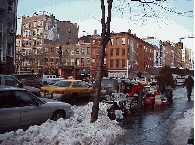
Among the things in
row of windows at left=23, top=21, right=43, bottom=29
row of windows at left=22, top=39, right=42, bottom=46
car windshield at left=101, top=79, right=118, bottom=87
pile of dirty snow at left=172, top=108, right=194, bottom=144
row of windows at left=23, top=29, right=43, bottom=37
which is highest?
row of windows at left=23, top=21, right=43, bottom=29

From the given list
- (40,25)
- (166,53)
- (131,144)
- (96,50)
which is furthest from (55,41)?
(131,144)

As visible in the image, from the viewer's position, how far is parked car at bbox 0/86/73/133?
283 inches

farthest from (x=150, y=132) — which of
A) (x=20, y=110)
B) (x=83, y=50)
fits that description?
(x=83, y=50)

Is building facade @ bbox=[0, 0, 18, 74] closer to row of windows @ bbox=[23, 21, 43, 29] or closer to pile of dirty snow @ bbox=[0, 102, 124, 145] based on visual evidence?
pile of dirty snow @ bbox=[0, 102, 124, 145]

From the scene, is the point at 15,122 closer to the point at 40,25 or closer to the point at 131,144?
the point at 131,144

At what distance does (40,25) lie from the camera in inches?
2810

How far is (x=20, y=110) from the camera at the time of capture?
755 centimetres

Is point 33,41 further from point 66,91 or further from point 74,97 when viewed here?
point 66,91

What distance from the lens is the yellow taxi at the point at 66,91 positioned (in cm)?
1594

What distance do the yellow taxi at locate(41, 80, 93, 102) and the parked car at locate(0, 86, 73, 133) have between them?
711cm

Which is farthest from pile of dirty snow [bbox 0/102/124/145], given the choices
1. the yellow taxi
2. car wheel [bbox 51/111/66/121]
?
the yellow taxi

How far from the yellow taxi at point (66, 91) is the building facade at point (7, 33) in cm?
1699

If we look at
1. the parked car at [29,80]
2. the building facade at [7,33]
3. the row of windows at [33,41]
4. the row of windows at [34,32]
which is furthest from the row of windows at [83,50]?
the parked car at [29,80]

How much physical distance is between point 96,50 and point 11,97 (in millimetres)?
58325
